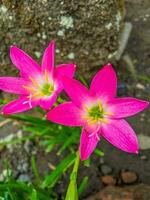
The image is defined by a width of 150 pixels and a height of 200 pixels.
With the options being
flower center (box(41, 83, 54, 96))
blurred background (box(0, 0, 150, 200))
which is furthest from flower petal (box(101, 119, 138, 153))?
blurred background (box(0, 0, 150, 200))

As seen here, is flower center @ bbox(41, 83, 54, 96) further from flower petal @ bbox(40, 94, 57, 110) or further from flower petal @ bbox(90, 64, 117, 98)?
flower petal @ bbox(90, 64, 117, 98)

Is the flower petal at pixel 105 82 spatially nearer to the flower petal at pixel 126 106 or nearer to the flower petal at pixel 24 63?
the flower petal at pixel 126 106

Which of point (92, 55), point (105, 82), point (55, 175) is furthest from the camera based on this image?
point (92, 55)

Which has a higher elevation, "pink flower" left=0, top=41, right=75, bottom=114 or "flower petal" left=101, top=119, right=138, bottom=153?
"pink flower" left=0, top=41, right=75, bottom=114

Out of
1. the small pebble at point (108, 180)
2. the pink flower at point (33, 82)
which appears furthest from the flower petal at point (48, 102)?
the small pebble at point (108, 180)

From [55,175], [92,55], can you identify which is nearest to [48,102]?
[55,175]

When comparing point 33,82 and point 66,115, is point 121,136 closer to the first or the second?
point 66,115

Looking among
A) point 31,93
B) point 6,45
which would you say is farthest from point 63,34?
point 31,93
